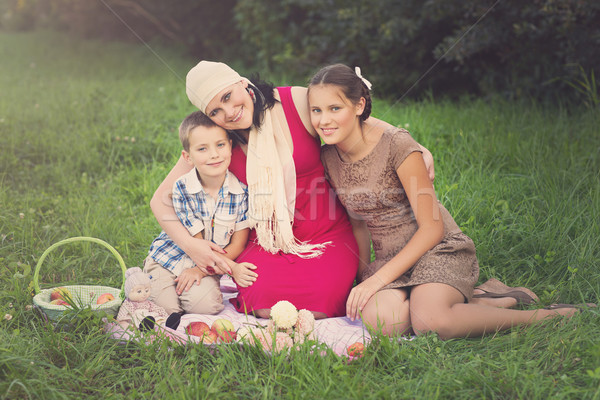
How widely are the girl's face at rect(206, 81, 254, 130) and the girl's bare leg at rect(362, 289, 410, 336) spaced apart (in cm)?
110

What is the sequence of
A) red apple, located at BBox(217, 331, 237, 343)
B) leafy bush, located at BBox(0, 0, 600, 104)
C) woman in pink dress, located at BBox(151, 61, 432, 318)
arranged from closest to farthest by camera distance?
red apple, located at BBox(217, 331, 237, 343) < woman in pink dress, located at BBox(151, 61, 432, 318) < leafy bush, located at BBox(0, 0, 600, 104)

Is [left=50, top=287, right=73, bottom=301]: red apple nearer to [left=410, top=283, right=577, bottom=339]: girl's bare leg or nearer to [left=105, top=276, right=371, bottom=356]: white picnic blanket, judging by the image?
[left=105, top=276, right=371, bottom=356]: white picnic blanket

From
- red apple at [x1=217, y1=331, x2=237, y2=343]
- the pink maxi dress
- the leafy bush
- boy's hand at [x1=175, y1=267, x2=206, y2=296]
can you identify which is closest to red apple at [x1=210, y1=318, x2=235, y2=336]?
red apple at [x1=217, y1=331, x2=237, y2=343]

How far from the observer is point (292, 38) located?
7.39 m

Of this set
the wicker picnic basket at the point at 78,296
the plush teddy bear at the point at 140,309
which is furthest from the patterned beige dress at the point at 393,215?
the wicker picnic basket at the point at 78,296

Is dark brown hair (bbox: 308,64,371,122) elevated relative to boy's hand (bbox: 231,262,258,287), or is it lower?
elevated

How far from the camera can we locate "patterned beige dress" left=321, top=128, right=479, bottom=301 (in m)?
2.67

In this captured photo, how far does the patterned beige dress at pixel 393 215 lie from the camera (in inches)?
105

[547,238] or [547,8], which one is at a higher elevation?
[547,8]

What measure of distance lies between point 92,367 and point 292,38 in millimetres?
5914

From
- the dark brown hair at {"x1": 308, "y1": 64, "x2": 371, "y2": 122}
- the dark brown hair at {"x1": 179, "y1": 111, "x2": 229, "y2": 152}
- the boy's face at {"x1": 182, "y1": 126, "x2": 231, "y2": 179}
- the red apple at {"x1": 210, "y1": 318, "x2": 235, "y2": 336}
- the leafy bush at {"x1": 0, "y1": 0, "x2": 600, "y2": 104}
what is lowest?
the red apple at {"x1": 210, "y1": 318, "x2": 235, "y2": 336}

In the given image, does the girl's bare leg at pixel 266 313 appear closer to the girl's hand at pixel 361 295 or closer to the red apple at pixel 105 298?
the girl's hand at pixel 361 295

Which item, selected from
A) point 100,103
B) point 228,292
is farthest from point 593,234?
point 100,103

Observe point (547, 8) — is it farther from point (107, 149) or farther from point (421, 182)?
point (107, 149)
